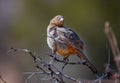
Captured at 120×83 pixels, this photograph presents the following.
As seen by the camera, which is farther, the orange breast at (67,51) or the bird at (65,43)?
the orange breast at (67,51)

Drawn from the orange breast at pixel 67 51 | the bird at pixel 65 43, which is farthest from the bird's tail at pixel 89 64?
the orange breast at pixel 67 51

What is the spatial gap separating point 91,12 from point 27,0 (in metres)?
2.09

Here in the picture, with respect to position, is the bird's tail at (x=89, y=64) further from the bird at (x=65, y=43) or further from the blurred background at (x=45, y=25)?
the blurred background at (x=45, y=25)

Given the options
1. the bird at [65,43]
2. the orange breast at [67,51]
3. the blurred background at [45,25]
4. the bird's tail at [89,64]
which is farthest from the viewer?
the blurred background at [45,25]

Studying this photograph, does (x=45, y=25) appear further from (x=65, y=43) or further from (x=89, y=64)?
(x=89, y=64)

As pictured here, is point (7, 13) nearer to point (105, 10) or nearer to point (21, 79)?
point (105, 10)

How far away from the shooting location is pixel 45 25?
17.5 m

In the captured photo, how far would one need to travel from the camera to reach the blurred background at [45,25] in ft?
54.7

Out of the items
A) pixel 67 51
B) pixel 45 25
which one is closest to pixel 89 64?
pixel 67 51

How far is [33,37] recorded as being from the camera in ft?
59.2

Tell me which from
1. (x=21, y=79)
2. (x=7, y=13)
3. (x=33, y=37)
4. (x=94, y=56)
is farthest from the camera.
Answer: (x=7, y=13)

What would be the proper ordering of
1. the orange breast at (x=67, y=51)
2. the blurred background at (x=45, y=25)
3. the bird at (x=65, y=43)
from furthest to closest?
the blurred background at (x=45, y=25) < the orange breast at (x=67, y=51) < the bird at (x=65, y=43)

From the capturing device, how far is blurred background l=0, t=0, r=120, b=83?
1667 centimetres

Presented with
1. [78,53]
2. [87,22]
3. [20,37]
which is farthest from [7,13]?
[78,53]
